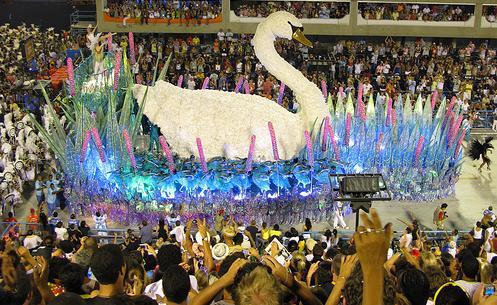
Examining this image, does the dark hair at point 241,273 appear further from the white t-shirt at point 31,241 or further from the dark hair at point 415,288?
the white t-shirt at point 31,241

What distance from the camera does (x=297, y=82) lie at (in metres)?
15.2

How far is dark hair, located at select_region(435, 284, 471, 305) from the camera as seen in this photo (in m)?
5.57

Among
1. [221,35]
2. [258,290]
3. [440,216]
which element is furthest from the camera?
[221,35]

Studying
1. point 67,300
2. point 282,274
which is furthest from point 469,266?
point 67,300

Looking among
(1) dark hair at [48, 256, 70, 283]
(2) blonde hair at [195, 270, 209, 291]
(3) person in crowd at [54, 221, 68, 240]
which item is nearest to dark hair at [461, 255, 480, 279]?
(2) blonde hair at [195, 270, 209, 291]

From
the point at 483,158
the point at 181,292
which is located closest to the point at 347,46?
the point at 483,158

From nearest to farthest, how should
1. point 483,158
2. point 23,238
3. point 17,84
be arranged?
point 23,238, point 483,158, point 17,84

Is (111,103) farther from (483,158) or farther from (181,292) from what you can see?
(181,292)

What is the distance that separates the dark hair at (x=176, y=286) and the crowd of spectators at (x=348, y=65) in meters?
16.3

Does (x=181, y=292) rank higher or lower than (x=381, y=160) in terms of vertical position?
higher

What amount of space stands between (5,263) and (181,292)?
1.24m

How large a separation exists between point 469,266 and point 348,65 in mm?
19008

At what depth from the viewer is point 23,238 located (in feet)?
40.6

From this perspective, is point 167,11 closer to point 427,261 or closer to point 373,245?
point 427,261
